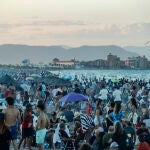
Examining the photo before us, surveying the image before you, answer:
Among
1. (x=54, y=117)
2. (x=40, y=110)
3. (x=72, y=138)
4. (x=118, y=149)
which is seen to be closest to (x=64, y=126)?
(x=72, y=138)

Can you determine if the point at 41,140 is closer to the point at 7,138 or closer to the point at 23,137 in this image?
the point at 23,137

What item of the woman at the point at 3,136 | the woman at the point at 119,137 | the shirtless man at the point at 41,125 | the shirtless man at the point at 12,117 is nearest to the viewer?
the woman at the point at 3,136

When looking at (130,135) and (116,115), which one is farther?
(116,115)

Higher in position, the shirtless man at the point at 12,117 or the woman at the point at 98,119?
the shirtless man at the point at 12,117

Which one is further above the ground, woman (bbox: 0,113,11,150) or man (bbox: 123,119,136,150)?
woman (bbox: 0,113,11,150)

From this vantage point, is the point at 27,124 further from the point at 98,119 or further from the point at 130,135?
the point at 130,135

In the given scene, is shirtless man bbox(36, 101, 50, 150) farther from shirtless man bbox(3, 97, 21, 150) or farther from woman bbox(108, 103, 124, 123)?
woman bbox(108, 103, 124, 123)

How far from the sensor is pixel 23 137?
13430 millimetres

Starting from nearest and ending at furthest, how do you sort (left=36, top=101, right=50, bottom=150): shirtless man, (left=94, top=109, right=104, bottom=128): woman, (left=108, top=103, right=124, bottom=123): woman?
(left=36, top=101, right=50, bottom=150): shirtless man, (left=108, top=103, right=124, bottom=123): woman, (left=94, top=109, right=104, bottom=128): woman

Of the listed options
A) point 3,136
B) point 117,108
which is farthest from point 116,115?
point 3,136

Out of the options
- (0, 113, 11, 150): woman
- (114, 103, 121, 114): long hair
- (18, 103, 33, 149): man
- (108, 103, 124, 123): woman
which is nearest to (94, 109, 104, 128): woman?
(108, 103, 124, 123): woman

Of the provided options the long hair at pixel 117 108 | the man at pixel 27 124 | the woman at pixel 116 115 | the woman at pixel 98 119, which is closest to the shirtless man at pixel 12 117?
the man at pixel 27 124

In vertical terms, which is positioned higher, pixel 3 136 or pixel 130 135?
pixel 3 136

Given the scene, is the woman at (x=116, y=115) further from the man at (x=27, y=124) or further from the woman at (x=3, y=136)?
the woman at (x=3, y=136)
